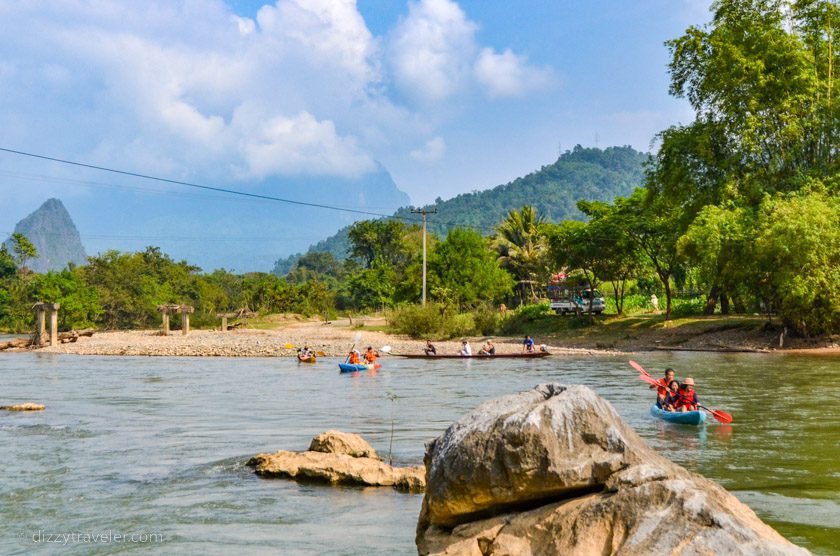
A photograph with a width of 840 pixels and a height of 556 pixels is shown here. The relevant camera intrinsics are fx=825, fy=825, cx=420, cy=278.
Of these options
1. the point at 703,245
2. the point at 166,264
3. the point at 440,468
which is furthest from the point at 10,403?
A: the point at 166,264

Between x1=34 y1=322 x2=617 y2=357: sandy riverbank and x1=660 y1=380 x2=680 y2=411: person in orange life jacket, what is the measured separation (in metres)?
19.9

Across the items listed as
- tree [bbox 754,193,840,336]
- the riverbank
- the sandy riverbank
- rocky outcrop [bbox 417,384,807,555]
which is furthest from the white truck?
rocky outcrop [bbox 417,384,807,555]

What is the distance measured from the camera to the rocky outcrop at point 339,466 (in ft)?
36.7

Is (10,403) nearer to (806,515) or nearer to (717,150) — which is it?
(806,515)

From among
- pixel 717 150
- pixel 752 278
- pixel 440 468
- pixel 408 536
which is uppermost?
pixel 717 150

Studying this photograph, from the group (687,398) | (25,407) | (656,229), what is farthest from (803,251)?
(25,407)

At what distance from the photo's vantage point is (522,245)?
7169 centimetres

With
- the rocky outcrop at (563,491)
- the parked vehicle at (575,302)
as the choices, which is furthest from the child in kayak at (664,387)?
the parked vehicle at (575,302)

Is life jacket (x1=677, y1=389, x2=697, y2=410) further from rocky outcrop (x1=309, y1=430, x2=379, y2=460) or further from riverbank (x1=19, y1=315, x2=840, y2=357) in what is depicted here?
riverbank (x1=19, y1=315, x2=840, y2=357)

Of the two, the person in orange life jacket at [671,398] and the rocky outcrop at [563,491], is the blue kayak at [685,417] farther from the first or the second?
the rocky outcrop at [563,491]

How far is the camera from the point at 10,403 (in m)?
21.9

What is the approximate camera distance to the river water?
946cm

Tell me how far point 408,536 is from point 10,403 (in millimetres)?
16800

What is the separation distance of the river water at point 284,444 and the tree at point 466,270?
25859 millimetres
